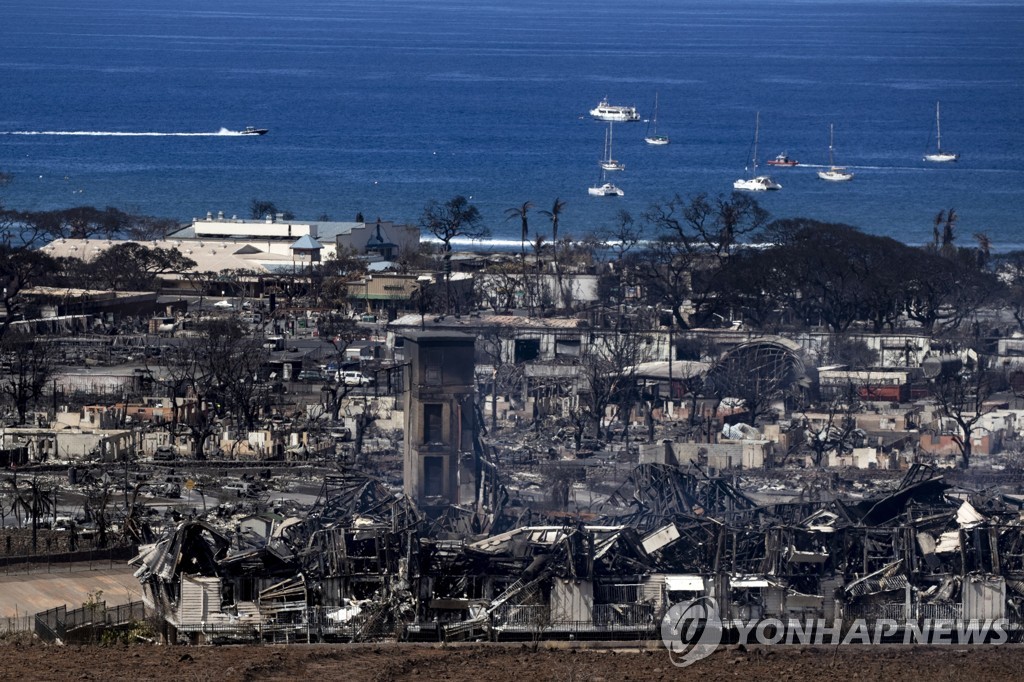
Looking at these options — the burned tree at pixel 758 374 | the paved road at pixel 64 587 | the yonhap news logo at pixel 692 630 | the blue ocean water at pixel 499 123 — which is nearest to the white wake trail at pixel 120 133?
the blue ocean water at pixel 499 123

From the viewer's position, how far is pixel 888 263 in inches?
1682

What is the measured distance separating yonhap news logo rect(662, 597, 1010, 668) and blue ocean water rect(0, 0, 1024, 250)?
1686 inches

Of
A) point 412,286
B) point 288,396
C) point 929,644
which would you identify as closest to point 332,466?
point 288,396

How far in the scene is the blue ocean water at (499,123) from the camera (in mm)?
77312

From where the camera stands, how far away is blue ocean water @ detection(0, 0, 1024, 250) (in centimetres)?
7731

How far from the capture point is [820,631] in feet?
60.1

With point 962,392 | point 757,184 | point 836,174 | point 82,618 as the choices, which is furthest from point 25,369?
point 836,174

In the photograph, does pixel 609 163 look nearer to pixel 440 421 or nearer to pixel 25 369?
pixel 25 369

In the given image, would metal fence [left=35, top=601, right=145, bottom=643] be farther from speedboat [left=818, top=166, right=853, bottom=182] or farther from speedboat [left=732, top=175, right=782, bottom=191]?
speedboat [left=818, top=166, right=853, bottom=182]

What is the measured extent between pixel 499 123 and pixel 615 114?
6068mm

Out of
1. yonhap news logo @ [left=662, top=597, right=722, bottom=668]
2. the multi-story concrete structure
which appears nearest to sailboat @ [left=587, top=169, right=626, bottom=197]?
the multi-story concrete structure

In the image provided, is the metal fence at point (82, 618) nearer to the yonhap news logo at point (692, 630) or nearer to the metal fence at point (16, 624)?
the metal fence at point (16, 624)

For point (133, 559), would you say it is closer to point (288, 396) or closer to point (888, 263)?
point (288, 396)

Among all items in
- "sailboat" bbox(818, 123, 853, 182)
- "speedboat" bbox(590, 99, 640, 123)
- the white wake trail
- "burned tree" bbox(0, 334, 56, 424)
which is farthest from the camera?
"speedboat" bbox(590, 99, 640, 123)
